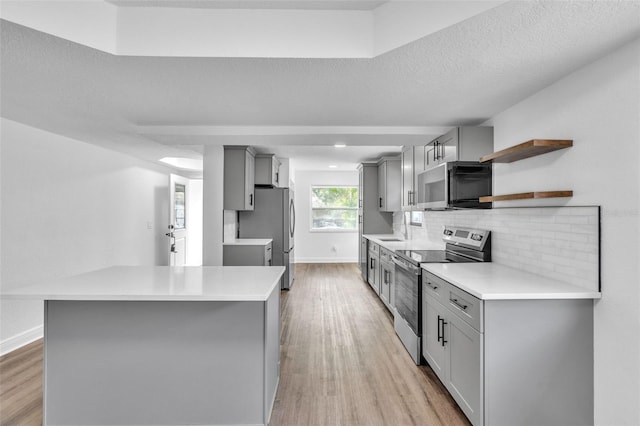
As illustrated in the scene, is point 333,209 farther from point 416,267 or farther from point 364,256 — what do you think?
point 416,267

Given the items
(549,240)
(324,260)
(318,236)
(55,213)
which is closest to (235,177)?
(55,213)

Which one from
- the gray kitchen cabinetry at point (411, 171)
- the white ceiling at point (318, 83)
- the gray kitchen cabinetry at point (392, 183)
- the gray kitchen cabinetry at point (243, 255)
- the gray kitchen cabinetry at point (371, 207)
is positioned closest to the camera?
the white ceiling at point (318, 83)

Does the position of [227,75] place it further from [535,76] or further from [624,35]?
[624,35]

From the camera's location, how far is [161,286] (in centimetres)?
195

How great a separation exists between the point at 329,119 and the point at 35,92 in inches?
84.3

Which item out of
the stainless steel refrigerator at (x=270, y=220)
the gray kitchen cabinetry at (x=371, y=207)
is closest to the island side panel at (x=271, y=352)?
the stainless steel refrigerator at (x=270, y=220)

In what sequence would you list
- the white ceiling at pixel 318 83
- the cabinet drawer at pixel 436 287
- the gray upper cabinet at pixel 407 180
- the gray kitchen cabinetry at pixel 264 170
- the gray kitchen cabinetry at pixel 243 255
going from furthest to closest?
the gray kitchen cabinetry at pixel 264 170
the gray kitchen cabinetry at pixel 243 255
the gray upper cabinet at pixel 407 180
the cabinet drawer at pixel 436 287
the white ceiling at pixel 318 83

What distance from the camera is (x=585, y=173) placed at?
6.23ft

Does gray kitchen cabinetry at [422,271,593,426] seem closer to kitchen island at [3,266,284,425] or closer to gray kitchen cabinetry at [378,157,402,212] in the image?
kitchen island at [3,266,284,425]

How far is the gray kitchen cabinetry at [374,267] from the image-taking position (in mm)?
4855

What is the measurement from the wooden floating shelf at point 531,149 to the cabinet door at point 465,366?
112cm

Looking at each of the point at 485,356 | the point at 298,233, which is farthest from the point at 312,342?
the point at 298,233

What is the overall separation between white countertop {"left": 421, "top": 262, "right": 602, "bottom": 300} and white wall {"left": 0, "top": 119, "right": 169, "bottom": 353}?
3.78 meters

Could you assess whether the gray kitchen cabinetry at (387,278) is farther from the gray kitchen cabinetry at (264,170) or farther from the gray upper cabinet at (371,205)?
the gray kitchen cabinetry at (264,170)
